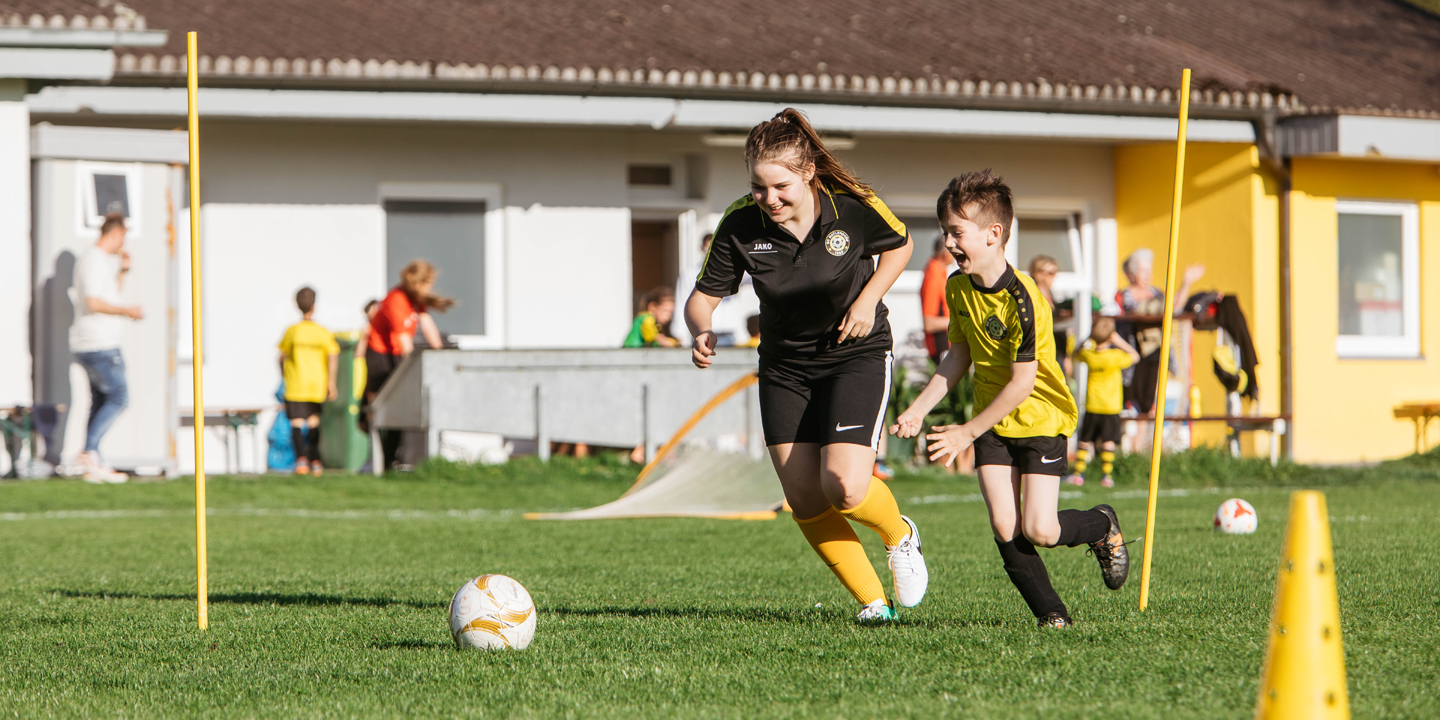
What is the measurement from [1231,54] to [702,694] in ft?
53.1

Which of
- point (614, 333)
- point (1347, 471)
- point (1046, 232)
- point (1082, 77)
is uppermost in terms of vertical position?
point (1082, 77)

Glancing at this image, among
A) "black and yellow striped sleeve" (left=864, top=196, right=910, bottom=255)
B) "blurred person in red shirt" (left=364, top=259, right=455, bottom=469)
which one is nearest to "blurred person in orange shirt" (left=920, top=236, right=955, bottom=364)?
"blurred person in red shirt" (left=364, top=259, right=455, bottom=469)

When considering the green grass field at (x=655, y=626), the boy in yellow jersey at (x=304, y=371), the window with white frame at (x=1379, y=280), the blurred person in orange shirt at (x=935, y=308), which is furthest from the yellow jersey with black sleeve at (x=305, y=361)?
the window with white frame at (x=1379, y=280)

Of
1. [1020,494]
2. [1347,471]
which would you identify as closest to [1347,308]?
[1347,471]

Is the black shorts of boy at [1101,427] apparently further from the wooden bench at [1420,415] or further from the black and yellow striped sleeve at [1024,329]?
the black and yellow striped sleeve at [1024,329]

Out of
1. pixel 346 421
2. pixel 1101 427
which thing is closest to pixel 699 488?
pixel 1101 427

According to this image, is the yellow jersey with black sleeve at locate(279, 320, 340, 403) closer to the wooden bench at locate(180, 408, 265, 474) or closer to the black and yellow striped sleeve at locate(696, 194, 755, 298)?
the wooden bench at locate(180, 408, 265, 474)

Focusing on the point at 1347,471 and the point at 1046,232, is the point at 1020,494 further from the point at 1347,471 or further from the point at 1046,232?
the point at 1046,232

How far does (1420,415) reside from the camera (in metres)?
17.0

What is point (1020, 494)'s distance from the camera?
5434 mm

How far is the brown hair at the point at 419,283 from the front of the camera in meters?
13.4

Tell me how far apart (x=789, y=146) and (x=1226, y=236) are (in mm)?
12651

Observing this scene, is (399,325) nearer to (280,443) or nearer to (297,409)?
(297,409)

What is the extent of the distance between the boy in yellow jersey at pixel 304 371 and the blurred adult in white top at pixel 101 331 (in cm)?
164
